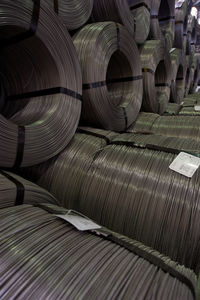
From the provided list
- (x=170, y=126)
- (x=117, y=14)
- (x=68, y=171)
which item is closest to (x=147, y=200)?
(x=68, y=171)

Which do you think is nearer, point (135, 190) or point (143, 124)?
point (135, 190)

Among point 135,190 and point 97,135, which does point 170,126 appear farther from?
point 135,190

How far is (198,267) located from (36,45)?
1061 millimetres

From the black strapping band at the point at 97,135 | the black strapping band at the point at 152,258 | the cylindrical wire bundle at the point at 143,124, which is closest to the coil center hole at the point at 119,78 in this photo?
the cylindrical wire bundle at the point at 143,124

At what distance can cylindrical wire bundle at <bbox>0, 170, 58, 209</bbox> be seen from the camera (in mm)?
670

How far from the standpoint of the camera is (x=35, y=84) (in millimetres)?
1136

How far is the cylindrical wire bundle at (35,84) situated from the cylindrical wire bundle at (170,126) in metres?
0.72

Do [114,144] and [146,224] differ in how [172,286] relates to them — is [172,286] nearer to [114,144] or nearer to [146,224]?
[146,224]

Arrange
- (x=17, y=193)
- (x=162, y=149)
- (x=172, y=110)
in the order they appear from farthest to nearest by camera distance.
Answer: (x=172, y=110)
(x=162, y=149)
(x=17, y=193)

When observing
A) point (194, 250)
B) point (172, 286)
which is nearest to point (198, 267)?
point (194, 250)

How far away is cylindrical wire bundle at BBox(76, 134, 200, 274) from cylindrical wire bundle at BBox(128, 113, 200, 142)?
642 millimetres

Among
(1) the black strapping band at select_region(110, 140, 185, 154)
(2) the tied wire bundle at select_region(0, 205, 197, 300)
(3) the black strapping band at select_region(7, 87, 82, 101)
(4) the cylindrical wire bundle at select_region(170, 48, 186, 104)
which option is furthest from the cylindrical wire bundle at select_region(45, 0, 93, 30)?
(4) the cylindrical wire bundle at select_region(170, 48, 186, 104)

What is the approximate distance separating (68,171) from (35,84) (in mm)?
457

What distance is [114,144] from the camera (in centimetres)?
113
